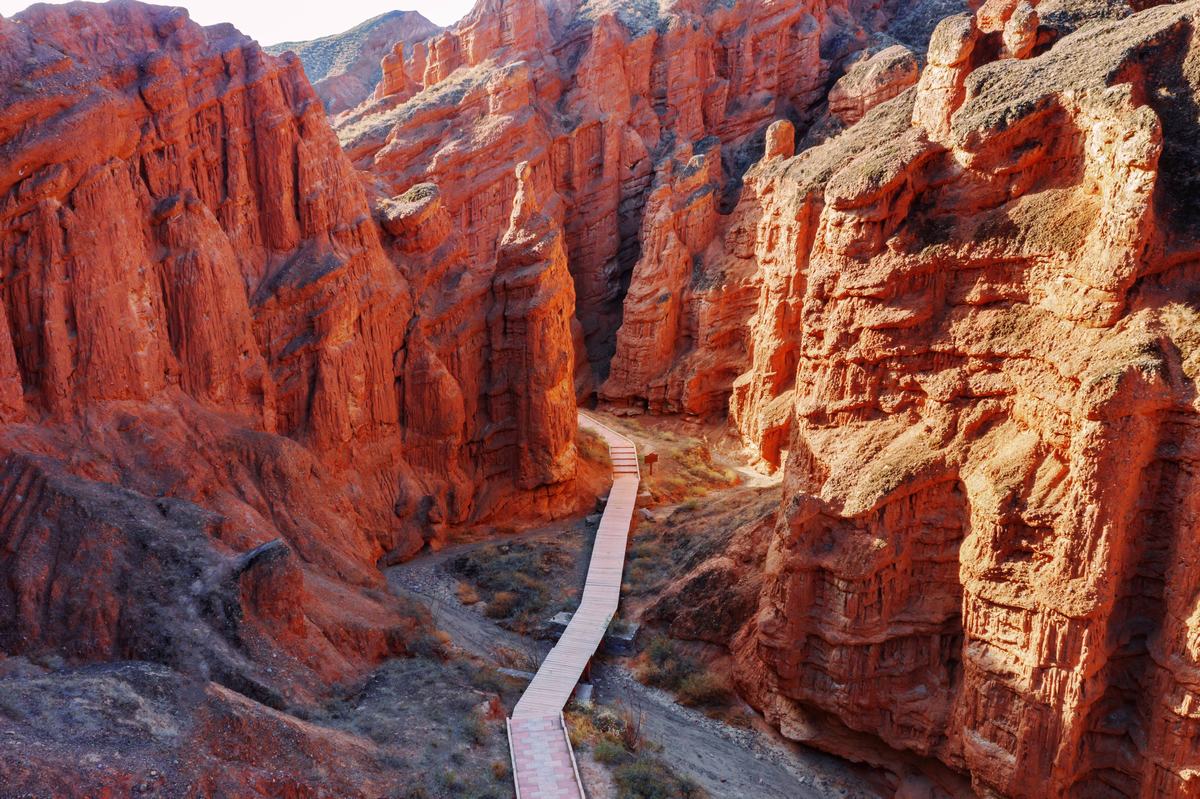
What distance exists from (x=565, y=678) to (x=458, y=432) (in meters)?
11.3

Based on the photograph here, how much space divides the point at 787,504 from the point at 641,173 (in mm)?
31577

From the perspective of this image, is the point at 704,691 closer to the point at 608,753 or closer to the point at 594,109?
the point at 608,753

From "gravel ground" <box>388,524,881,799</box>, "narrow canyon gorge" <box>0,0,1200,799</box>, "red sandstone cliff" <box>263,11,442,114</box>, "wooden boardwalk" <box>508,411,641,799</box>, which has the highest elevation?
"red sandstone cliff" <box>263,11,442,114</box>

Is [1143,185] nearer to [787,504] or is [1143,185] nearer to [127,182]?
[787,504]

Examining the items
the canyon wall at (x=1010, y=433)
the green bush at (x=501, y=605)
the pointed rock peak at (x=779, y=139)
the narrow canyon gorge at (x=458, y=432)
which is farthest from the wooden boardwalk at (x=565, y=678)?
the pointed rock peak at (x=779, y=139)

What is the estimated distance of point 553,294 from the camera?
30328 millimetres

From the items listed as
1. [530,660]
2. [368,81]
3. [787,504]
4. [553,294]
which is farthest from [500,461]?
[368,81]

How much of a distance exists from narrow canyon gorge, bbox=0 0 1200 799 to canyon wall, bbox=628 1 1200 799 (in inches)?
2.6

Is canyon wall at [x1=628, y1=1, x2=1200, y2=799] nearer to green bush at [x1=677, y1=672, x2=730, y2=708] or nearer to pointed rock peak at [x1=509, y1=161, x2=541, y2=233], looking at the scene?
green bush at [x1=677, y1=672, x2=730, y2=708]

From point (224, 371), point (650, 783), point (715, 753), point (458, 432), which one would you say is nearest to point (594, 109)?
point (458, 432)

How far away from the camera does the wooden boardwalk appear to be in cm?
1541

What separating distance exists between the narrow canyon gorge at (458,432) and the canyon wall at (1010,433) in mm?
67

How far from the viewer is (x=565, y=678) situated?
19.2 meters

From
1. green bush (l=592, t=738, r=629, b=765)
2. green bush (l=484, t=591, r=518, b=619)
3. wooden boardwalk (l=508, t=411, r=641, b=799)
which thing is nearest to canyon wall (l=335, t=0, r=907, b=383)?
wooden boardwalk (l=508, t=411, r=641, b=799)
